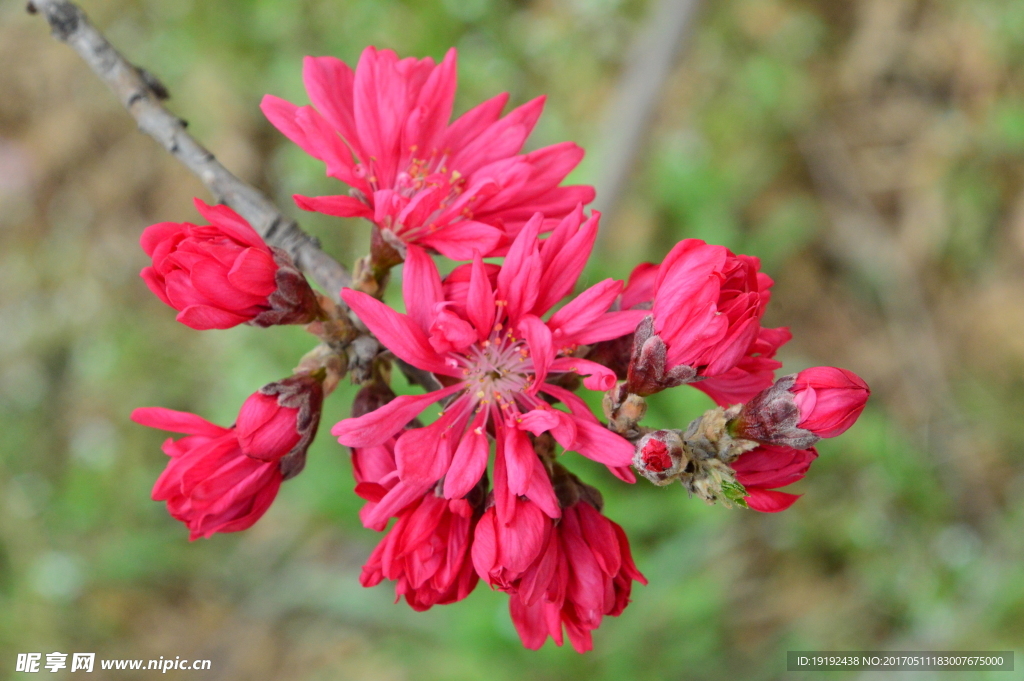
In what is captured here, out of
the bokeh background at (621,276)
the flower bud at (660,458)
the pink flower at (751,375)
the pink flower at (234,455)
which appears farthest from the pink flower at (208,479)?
the bokeh background at (621,276)

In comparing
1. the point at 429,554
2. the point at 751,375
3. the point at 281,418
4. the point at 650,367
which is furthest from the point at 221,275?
the point at 751,375

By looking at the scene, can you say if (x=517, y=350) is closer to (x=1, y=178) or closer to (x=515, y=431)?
(x=515, y=431)

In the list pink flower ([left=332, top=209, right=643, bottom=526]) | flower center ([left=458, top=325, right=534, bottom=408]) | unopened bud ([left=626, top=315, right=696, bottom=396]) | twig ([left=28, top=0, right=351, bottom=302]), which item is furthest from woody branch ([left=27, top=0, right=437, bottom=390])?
unopened bud ([left=626, top=315, right=696, bottom=396])

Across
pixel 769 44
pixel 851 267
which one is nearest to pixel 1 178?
pixel 769 44

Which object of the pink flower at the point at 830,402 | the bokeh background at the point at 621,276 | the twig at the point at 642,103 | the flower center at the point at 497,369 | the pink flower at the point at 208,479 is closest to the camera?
the pink flower at the point at 830,402

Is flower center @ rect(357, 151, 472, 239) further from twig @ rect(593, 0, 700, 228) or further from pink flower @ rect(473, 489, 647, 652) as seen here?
twig @ rect(593, 0, 700, 228)

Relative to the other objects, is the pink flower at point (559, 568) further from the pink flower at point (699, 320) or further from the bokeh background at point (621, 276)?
the bokeh background at point (621, 276)

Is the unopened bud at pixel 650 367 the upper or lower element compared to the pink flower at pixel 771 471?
upper
